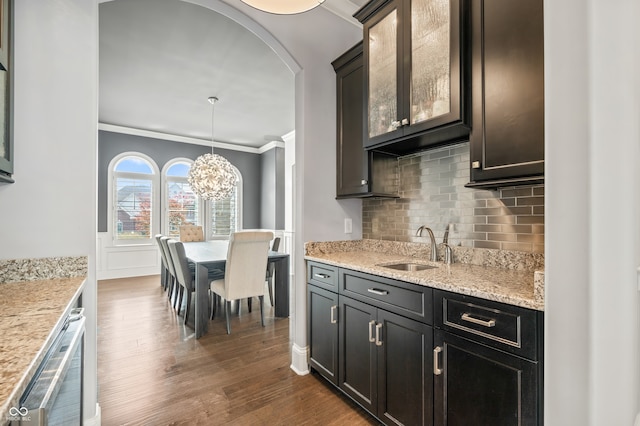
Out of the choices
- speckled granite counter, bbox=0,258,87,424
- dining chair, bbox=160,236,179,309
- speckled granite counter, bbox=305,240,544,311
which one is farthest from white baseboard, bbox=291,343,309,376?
dining chair, bbox=160,236,179,309

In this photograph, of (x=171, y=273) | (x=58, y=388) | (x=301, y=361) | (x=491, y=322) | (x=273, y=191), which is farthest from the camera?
(x=273, y=191)

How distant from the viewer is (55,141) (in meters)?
1.58

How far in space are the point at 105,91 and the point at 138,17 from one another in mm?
2059

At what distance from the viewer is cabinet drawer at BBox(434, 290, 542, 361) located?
1074 millimetres

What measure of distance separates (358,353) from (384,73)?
1.82m

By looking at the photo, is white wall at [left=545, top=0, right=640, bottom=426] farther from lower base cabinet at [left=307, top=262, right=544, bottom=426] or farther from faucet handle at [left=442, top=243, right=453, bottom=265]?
faucet handle at [left=442, top=243, right=453, bottom=265]

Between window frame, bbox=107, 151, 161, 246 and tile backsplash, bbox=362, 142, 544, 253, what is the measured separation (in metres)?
5.23

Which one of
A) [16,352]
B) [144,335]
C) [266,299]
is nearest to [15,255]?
[16,352]

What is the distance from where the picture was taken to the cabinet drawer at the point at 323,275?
2070 mm

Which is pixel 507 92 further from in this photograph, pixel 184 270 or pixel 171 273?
pixel 171 273

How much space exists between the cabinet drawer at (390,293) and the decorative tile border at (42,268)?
1514mm

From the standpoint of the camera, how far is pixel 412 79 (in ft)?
5.90

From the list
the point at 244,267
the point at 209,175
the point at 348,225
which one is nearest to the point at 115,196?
the point at 209,175

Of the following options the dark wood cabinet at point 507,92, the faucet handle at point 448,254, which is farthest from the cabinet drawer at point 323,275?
the dark wood cabinet at point 507,92
